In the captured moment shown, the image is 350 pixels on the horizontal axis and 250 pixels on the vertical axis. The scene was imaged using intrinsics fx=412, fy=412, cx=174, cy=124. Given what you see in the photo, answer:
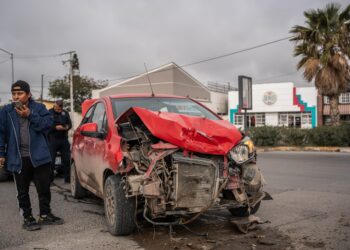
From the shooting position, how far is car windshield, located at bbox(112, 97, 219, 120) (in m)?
5.86

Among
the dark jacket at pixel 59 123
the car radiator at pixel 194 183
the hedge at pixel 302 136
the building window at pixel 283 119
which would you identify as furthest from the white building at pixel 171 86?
the car radiator at pixel 194 183

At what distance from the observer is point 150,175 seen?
4363 mm

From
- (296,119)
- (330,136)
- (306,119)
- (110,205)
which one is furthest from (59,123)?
(296,119)

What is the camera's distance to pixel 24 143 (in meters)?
5.27

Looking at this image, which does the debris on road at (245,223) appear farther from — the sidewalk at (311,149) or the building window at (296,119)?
the building window at (296,119)

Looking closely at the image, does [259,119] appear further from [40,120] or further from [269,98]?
[40,120]

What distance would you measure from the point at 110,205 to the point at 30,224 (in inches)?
45.9

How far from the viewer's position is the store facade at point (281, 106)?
38781 mm

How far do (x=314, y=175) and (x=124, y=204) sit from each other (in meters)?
6.65

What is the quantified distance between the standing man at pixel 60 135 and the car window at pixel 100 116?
2500 millimetres

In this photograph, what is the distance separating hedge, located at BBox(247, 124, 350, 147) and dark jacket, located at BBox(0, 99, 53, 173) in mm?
16452

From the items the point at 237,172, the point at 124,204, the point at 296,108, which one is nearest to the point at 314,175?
the point at 237,172

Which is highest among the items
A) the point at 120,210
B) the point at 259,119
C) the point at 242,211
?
the point at 259,119

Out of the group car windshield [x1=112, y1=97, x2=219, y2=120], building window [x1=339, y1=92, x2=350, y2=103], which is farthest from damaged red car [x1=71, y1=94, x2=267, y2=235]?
building window [x1=339, y1=92, x2=350, y2=103]
